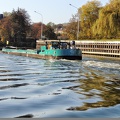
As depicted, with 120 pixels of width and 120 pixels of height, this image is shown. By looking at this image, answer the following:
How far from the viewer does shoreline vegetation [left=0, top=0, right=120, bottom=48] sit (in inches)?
2638

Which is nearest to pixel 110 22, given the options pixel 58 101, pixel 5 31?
pixel 5 31

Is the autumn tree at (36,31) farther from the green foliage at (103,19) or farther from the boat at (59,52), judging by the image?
the boat at (59,52)

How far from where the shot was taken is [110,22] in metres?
65.6

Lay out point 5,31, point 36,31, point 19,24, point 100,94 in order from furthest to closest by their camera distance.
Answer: point 36,31 → point 19,24 → point 5,31 → point 100,94

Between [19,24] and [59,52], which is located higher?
[19,24]

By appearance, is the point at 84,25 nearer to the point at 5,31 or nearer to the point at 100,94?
the point at 5,31

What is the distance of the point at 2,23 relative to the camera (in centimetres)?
11662

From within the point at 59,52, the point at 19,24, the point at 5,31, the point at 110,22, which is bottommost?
the point at 59,52

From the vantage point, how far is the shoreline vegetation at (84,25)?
67.0 metres

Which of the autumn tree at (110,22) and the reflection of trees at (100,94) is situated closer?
the reflection of trees at (100,94)

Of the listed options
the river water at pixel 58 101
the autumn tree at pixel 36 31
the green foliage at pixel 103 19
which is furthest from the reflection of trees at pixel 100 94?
the autumn tree at pixel 36 31

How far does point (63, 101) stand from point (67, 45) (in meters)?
34.6

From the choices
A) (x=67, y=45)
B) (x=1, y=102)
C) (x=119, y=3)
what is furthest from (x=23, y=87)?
(x=119, y=3)

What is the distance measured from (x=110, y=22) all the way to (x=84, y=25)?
2089cm
